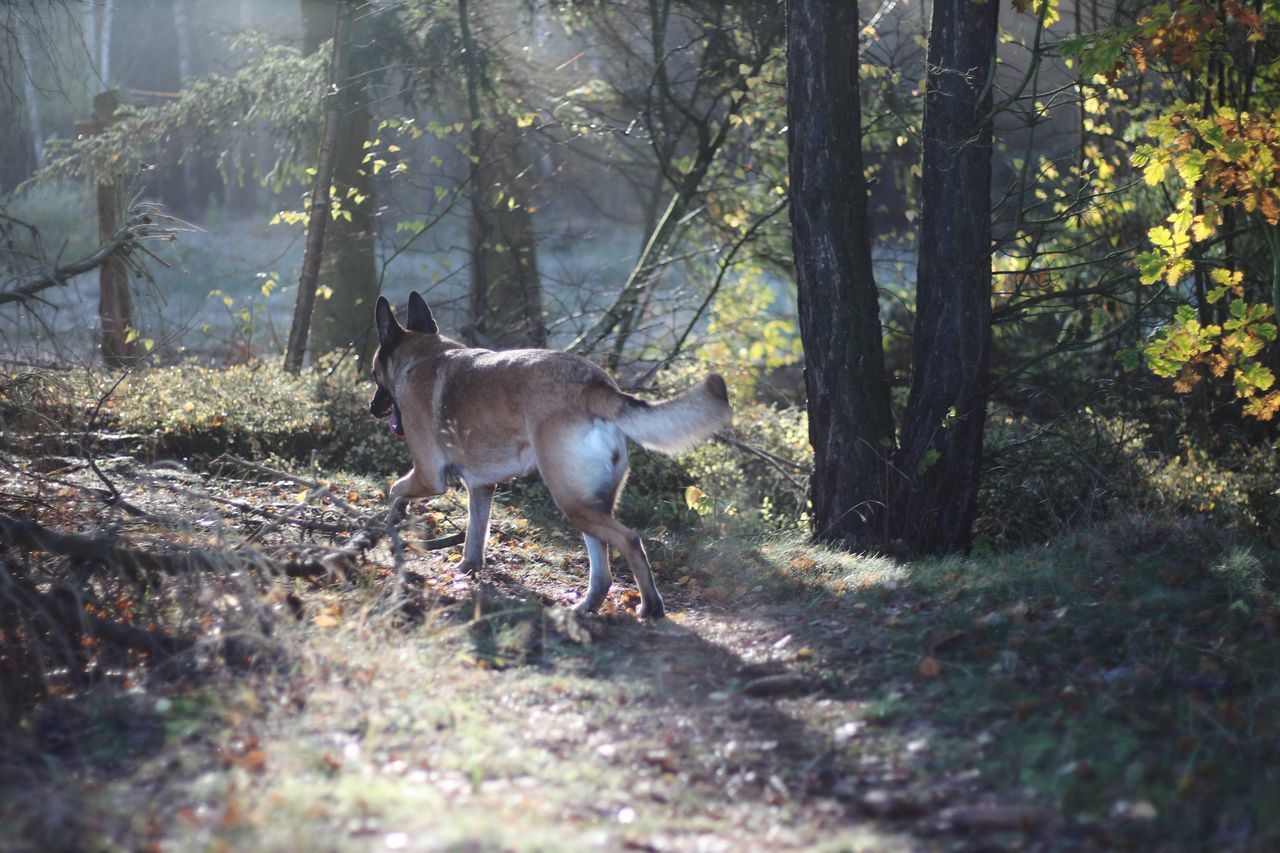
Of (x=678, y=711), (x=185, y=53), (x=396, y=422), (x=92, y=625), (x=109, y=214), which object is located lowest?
(x=678, y=711)

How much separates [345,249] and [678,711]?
38.0 feet

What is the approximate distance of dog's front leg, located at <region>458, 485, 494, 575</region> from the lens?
7.52 meters

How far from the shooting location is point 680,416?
20.5 feet

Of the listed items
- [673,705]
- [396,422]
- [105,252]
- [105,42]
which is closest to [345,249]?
[396,422]

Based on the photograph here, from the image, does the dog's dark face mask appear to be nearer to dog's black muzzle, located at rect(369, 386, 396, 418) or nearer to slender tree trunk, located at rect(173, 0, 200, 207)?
dog's black muzzle, located at rect(369, 386, 396, 418)

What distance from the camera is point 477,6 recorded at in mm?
13195

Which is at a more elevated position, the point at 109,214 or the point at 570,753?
the point at 109,214

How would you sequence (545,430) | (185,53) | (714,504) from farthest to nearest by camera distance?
(185,53) → (714,504) → (545,430)

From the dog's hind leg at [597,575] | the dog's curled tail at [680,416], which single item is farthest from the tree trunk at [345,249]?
the dog's curled tail at [680,416]

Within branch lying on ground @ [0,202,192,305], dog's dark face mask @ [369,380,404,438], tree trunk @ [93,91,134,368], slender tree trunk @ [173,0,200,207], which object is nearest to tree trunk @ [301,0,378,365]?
tree trunk @ [93,91,134,368]

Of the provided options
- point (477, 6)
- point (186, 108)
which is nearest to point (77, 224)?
point (186, 108)

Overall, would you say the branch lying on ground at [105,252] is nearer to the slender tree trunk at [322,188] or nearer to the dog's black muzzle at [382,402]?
the dog's black muzzle at [382,402]

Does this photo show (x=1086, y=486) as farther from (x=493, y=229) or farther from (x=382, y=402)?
(x=493, y=229)

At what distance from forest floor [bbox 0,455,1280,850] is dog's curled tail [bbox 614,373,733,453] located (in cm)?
111
